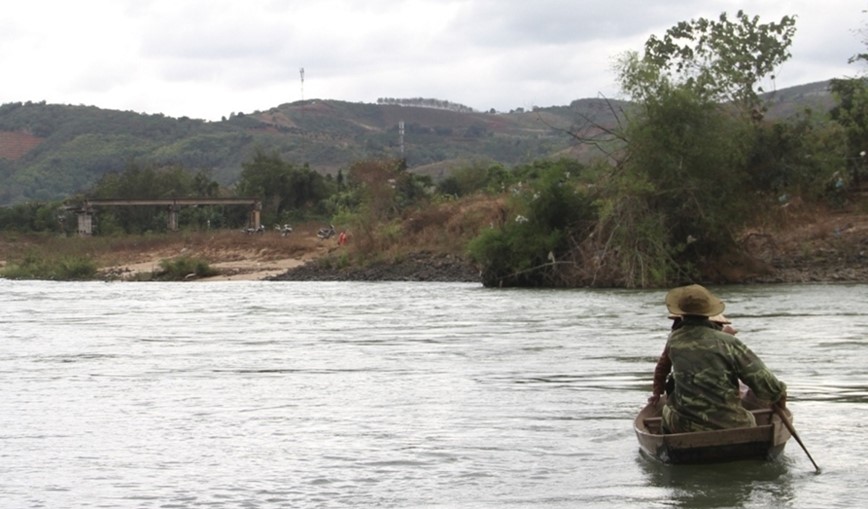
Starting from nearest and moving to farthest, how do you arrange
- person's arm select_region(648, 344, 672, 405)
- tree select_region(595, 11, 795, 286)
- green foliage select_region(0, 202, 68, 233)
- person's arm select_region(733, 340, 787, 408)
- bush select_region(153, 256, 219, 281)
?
person's arm select_region(733, 340, 787, 408) → person's arm select_region(648, 344, 672, 405) → tree select_region(595, 11, 795, 286) → bush select_region(153, 256, 219, 281) → green foliage select_region(0, 202, 68, 233)

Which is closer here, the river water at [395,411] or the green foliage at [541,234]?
the river water at [395,411]

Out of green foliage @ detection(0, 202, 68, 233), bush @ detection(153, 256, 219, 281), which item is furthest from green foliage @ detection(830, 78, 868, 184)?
green foliage @ detection(0, 202, 68, 233)

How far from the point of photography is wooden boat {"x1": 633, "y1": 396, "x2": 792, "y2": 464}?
11.8 m

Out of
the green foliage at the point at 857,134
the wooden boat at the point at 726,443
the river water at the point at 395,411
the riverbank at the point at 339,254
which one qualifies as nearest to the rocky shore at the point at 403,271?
the riverbank at the point at 339,254

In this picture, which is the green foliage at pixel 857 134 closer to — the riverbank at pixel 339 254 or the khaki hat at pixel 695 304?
the riverbank at pixel 339 254

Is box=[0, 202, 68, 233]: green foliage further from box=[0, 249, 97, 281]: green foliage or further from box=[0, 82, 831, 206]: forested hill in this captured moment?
box=[0, 82, 831, 206]: forested hill

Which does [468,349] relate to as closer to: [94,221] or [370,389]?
[370,389]

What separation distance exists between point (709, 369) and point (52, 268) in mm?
56402

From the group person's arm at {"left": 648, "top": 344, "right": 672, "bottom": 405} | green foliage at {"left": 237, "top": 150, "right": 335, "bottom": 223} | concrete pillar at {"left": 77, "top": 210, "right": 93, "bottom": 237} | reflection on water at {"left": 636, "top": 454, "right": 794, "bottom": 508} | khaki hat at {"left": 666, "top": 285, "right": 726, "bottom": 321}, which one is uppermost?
green foliage at {"left": 237, "top": 150, "right": 335, "bottom": 223}

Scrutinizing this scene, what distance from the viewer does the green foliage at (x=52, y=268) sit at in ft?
209

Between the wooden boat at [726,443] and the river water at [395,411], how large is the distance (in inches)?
5.9

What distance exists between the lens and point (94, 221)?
263ft

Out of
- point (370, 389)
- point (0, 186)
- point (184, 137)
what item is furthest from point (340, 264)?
point (184, 137)

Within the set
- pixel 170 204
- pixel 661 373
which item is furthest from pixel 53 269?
pixel 661 373
